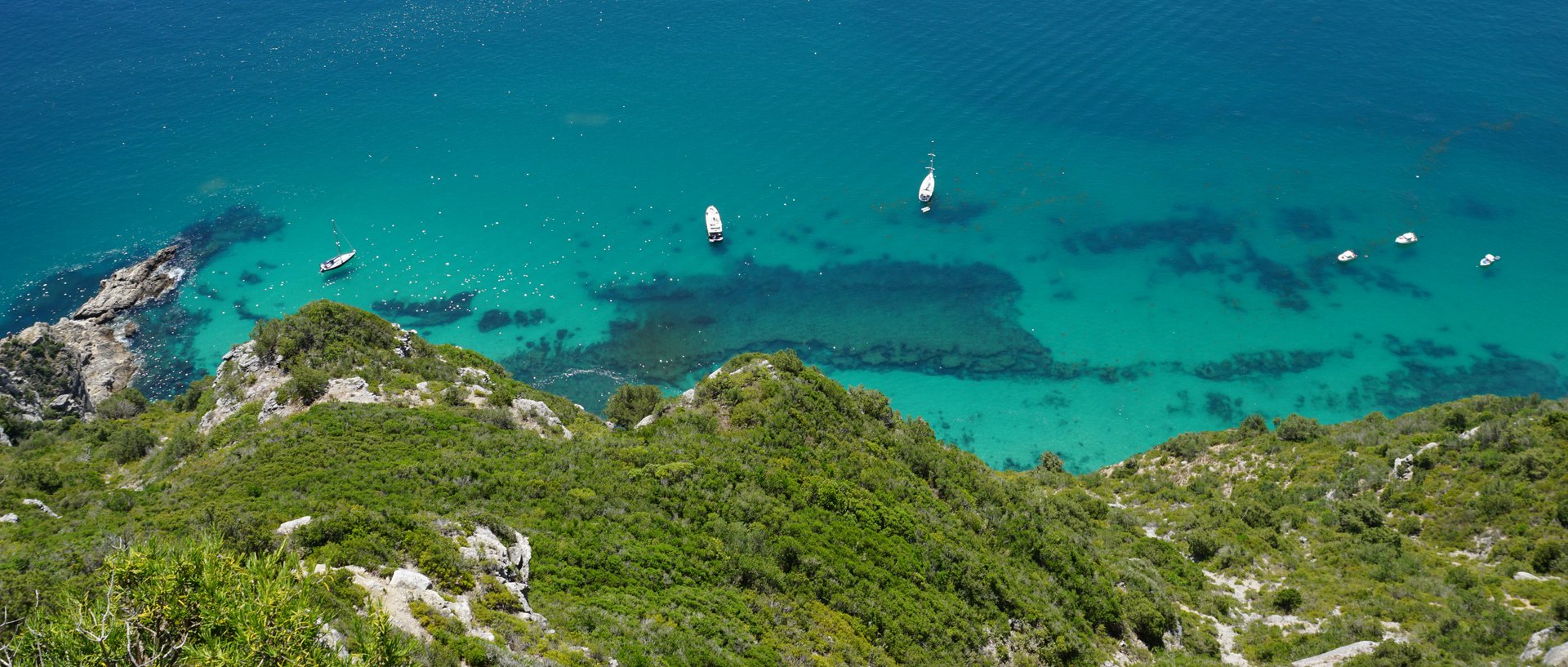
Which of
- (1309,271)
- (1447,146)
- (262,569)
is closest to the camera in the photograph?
(262,569)

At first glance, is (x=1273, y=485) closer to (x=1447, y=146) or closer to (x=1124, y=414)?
(x=1124, y=414)

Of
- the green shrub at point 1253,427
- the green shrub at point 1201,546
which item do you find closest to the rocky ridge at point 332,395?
the green shrub at point 1201,546

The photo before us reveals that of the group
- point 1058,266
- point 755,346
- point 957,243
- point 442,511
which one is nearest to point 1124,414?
point 1058,266

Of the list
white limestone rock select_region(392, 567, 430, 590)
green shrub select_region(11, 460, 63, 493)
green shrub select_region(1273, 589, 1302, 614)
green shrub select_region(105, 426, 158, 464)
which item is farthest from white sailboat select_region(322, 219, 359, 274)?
green shrub select_region(1273, 589, 1302, 614)

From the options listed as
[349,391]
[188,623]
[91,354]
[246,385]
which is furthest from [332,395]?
[91,354]

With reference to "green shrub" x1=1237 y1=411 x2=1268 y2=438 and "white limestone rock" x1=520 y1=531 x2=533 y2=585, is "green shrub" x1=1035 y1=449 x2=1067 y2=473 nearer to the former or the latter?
"green shrub" x1=1237 y1=411 x2=1268 y2=438

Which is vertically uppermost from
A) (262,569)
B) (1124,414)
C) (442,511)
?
(262,569)

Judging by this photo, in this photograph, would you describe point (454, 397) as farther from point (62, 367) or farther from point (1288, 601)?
point (1288, 601)
